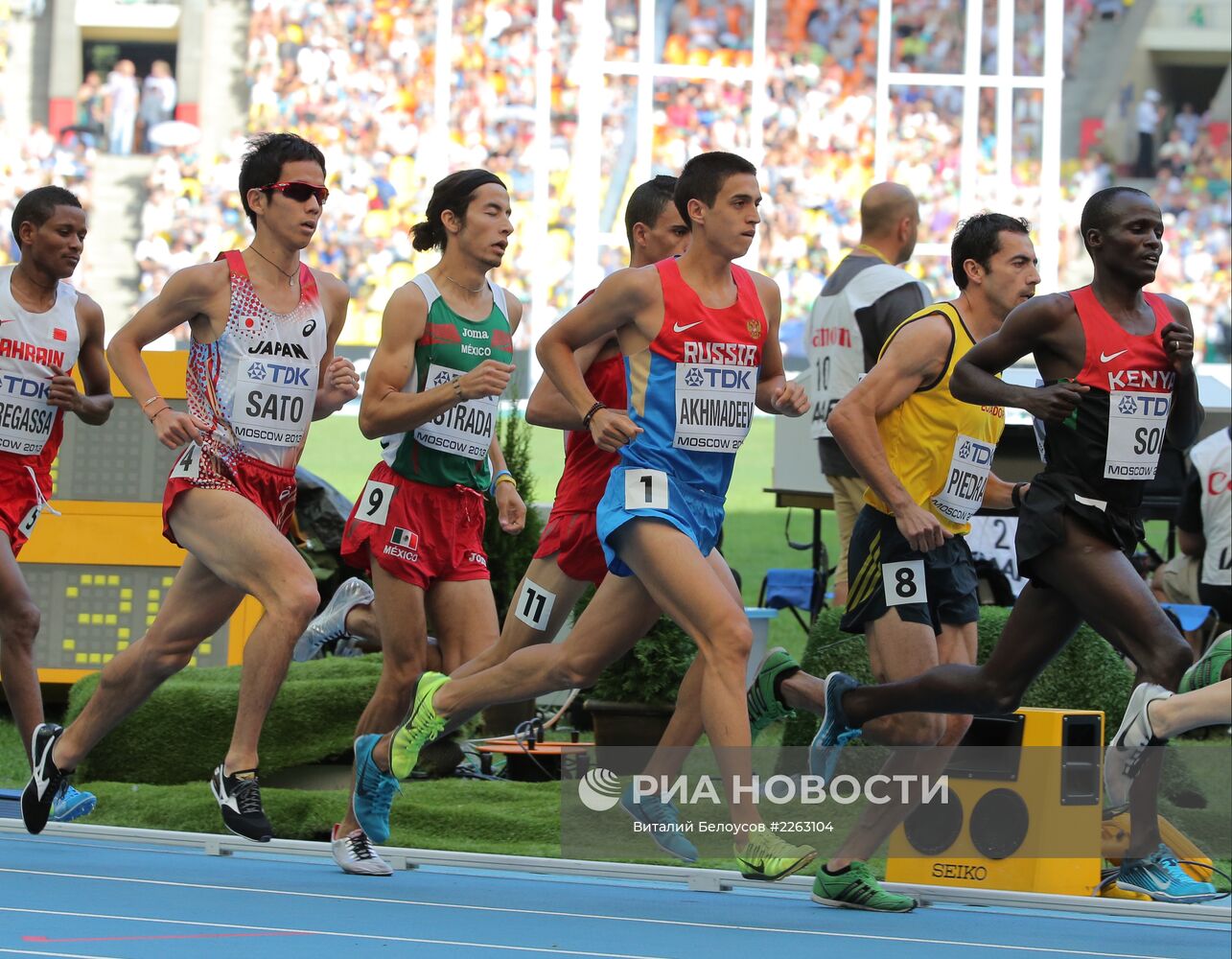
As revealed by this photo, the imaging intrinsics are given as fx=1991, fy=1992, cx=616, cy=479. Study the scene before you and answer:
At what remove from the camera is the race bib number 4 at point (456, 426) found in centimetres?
596

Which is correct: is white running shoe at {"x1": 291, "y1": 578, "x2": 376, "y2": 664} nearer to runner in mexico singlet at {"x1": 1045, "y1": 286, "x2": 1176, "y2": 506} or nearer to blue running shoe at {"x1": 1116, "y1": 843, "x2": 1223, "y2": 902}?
blue running shoe at {"x1": 1116, "y1": 843, "x2": 1223, "y2": 902}

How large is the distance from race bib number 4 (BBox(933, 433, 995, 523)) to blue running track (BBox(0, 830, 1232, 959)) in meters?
1.13

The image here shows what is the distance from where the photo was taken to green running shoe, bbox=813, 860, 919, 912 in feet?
18.0

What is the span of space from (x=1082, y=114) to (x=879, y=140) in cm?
1321

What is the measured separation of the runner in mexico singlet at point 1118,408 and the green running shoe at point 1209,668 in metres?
0.49

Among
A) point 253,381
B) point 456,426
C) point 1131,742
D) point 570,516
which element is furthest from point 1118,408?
point 253,381

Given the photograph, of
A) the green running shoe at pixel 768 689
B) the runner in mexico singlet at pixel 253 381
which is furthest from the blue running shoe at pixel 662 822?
the runner in mexico singlet at pixel 253 381

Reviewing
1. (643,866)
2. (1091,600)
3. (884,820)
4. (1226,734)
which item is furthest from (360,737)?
(1226,734)

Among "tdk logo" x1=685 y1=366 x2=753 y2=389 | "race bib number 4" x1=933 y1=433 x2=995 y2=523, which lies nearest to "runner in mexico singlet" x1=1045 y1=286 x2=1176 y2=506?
"race bib number 4" x1=933 y1=433 x2=995 y2=523

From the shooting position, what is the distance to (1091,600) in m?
5.06

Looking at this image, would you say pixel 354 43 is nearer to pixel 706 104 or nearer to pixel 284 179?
pixel 706 104

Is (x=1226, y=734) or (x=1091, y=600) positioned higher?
(x=1091, y=600)

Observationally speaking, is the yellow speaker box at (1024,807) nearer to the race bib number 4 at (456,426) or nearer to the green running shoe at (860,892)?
the green running shoe at (860,892)

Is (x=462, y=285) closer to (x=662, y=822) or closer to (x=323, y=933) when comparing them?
(x=662, y=822)
